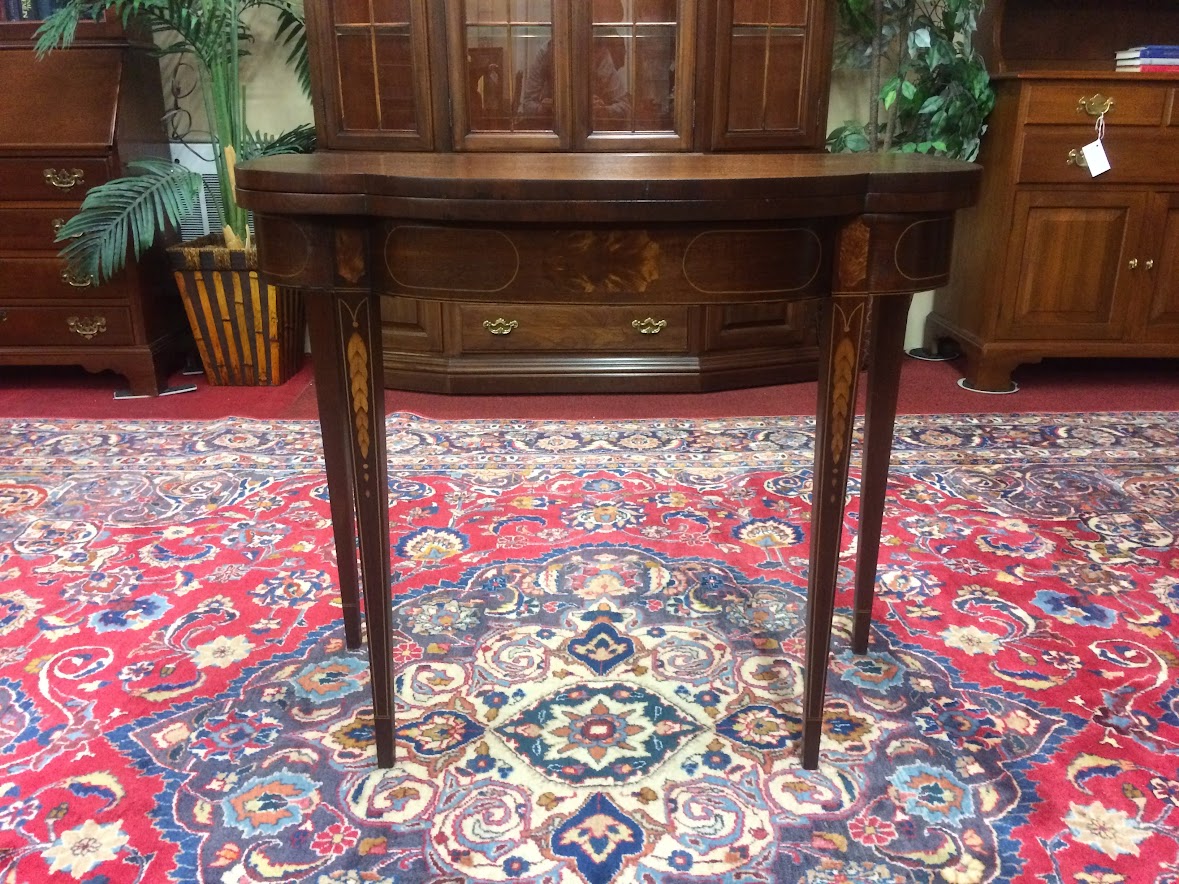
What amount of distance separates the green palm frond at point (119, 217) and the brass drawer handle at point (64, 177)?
0.08 meters

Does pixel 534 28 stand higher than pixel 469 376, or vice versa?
pixel 534 28

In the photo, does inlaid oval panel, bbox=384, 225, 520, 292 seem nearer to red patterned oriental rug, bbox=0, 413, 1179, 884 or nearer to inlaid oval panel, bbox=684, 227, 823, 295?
inlaid oval panel, bbox=684, 227, 823, 295

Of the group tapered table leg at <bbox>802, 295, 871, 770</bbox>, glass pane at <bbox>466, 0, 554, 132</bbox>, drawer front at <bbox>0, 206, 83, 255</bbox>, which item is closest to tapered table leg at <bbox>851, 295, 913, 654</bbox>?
tapered table leg at <bbox>802, 295, 871, 770</bbox>

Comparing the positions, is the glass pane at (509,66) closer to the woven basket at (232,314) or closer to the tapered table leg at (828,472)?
the woven basket at (232,314)

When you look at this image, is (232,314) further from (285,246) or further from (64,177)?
(285,246)

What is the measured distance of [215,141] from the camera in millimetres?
2838

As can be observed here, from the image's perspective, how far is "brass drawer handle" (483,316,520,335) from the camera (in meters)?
2.77

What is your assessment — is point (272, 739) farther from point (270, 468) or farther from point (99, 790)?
point (270, 468)

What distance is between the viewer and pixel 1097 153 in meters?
2.57

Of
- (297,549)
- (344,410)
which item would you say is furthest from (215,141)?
(344,410)

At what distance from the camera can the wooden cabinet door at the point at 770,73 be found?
259 cm

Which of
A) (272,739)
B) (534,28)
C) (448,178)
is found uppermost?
(534,28)

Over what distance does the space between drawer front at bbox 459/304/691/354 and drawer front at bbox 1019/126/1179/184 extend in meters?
1.12

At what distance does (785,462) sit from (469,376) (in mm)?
1063
